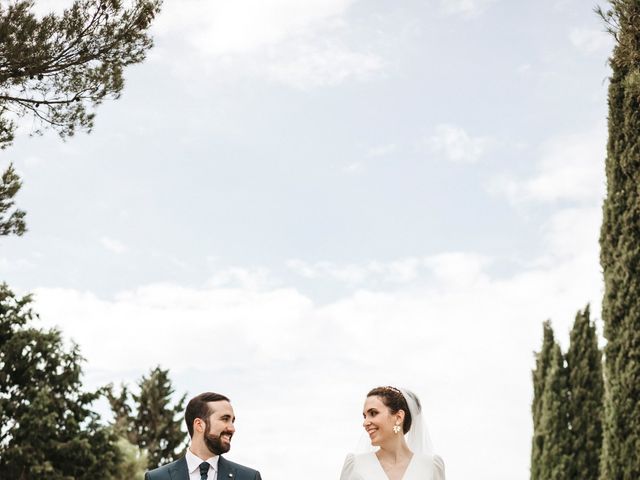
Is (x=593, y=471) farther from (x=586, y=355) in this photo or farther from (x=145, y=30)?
(x=145, y=30)

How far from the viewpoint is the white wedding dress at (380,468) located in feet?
16.6

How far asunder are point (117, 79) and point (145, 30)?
856 mm

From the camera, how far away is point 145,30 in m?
12.7

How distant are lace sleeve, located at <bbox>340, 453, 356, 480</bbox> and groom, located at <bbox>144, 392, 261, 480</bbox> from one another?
80 cm

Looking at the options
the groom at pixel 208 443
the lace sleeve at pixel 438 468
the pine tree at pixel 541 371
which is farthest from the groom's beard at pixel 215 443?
the pine tree at pixel 541 371

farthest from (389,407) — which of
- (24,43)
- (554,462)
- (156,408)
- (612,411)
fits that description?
(156,408)

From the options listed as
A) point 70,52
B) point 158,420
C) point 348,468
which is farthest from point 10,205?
point 158,420

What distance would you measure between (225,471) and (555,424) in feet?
51.7

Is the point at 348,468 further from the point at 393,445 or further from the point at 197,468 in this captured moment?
the point at 197,468

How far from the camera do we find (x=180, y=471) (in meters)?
4.53

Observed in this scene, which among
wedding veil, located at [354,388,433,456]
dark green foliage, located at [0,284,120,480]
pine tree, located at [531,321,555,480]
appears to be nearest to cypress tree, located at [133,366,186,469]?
dark green foliage, located at [0,284,120,480]

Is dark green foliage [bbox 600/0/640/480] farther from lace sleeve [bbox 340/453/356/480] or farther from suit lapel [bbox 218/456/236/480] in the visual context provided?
suit lapel [bbox 218/456/236/480]

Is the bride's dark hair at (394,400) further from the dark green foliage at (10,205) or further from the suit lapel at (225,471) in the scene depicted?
the dark green foliage at (10,205)

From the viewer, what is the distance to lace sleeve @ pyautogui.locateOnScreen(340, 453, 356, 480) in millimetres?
5134
